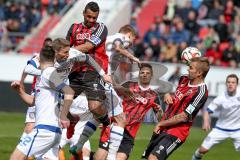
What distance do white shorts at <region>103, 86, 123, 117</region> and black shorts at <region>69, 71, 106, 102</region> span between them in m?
0.13

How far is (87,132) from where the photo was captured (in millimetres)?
14070

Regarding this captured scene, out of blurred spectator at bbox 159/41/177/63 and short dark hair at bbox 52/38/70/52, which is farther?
blurred spectator at bbox 159/41/177/63

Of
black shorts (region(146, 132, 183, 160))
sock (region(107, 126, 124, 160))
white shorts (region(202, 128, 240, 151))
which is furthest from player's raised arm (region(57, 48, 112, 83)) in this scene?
white shorts (region(202, 128, 240, 151))

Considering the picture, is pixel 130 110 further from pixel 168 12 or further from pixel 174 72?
pixel 168 12

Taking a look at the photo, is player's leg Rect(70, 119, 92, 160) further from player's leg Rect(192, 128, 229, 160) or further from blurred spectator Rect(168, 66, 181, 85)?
blurred spectator Rect(168, 66, 181, 85)

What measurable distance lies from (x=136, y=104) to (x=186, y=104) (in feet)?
5.82

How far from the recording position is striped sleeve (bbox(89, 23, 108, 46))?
43.9 feet

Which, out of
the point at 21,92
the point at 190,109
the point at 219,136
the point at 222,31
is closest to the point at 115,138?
the point at 190,109

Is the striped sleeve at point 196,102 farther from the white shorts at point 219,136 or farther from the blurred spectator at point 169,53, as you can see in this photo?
the blurred spectator at point 169,53

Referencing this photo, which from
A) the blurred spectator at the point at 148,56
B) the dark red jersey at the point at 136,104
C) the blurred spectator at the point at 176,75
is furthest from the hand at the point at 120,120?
the blurred spectator at the point at 148,56

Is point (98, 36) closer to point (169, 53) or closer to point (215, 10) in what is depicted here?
point (169, 53)

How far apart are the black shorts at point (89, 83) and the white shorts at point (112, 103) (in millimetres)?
126

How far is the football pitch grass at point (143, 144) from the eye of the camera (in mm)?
17708

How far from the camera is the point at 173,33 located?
1166 inches
